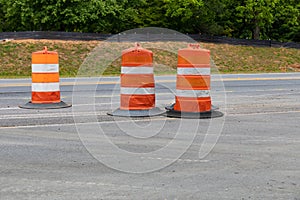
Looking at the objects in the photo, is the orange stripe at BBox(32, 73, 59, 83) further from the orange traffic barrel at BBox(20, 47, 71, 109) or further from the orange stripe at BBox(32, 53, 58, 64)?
the orange stripe at BBox(32, 53, 58, 64)

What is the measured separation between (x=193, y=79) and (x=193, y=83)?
0.07 m

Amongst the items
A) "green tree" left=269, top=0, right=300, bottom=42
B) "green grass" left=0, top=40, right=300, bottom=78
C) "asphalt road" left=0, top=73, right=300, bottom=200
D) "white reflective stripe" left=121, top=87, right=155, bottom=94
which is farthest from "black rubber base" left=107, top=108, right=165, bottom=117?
"green tree" left=269, top=0, right=300, bottom=42

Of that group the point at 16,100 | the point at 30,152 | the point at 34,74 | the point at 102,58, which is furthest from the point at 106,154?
the point at 102,58

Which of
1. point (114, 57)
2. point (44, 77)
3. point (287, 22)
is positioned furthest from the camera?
point (287, 22)

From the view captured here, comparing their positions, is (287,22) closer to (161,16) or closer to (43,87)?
(161,16)

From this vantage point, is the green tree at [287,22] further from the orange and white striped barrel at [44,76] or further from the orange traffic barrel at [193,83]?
the orange traffic barrel at [193,83]

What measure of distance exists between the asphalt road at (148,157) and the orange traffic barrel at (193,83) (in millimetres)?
318

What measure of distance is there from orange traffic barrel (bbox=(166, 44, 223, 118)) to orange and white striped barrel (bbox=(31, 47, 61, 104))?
102 inches

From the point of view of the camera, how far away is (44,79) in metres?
10.9

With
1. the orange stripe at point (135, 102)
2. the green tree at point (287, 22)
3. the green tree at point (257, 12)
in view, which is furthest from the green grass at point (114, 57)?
the orange stripe at point (135, 102)

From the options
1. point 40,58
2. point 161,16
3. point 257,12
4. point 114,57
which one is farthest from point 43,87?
point 161,16

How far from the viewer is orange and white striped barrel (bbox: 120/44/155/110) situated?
984 cm

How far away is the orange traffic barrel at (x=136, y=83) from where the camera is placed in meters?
9.84

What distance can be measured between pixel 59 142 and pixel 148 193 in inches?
103
